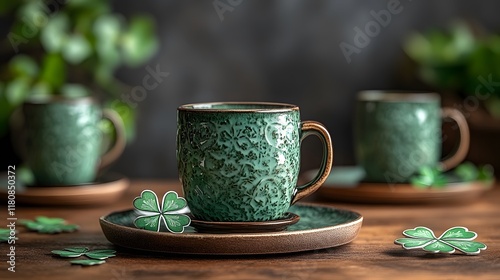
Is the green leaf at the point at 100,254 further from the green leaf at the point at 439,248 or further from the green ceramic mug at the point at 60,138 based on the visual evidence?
the green ceramic mug at the point at 60,138

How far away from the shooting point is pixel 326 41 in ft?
6.94

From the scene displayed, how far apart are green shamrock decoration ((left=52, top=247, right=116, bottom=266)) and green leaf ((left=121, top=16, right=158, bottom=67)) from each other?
941 millimetres

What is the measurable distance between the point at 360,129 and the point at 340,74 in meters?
0.62

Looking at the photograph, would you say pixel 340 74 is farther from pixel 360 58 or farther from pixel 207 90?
pixel 207 90

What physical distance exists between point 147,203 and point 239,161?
13 cm

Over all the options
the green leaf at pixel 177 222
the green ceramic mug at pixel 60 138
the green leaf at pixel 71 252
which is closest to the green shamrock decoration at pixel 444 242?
the green leaf at pixel 177 222

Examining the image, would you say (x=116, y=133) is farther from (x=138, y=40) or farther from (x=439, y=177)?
(x=439, y=177)

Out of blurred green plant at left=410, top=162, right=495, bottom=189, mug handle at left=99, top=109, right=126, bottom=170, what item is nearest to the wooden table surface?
blurred green plant at left=410, top=162, right=495, bottom=189

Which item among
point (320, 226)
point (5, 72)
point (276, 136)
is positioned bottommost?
point (320, 226)

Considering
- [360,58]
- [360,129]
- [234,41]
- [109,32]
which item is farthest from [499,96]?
[109,32]

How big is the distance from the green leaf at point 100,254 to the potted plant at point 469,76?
1116 mm

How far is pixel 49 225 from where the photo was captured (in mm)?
1153

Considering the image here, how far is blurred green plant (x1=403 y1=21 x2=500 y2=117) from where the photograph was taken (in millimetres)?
1861

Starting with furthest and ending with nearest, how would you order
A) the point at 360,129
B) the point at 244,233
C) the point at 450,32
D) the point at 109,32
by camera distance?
1. the point at 450,32
2. the point at 109,32
3. the point at 360,129
4. the point at 244,233
